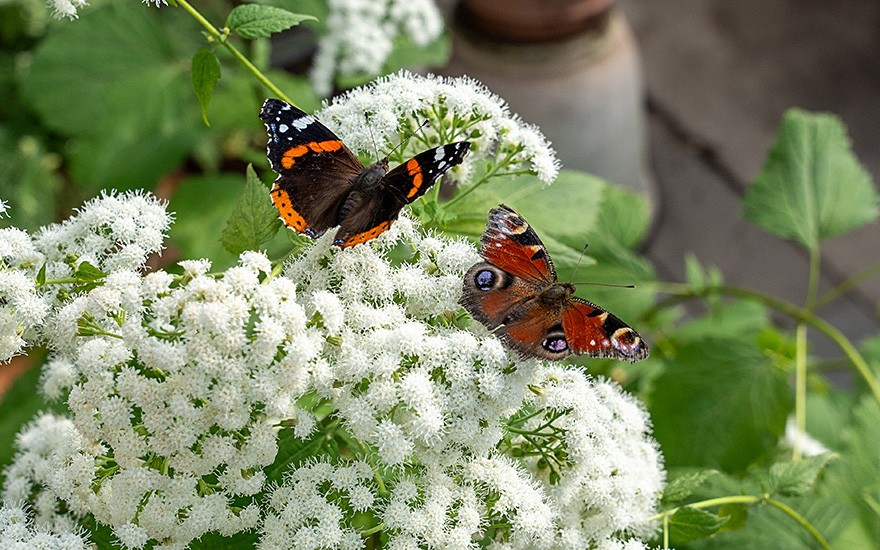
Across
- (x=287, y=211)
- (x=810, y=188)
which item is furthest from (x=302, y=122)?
(x=810, y=188)

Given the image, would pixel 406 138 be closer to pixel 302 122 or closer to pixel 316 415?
pixel 302 122

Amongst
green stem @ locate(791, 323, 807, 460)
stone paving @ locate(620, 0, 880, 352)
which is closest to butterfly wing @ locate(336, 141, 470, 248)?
green stem @ locate(791, 323, 807, 460)

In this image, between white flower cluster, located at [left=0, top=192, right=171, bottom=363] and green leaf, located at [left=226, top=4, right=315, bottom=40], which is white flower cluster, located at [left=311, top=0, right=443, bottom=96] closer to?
green leaf, located at [left=226, top=4, right=315, bottom=40]

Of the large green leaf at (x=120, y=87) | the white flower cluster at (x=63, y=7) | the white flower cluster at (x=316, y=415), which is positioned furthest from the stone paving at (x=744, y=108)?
the white flower cluster at (x=63, y=7)

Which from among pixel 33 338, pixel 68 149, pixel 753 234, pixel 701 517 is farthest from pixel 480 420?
pixel 753 234

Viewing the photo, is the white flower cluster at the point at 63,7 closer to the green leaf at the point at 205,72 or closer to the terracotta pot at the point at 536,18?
the green leaf at the point at 205,72

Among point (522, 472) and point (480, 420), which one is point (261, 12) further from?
point (522, 472)
